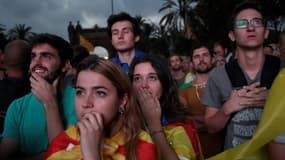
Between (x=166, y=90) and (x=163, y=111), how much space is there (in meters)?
0.15

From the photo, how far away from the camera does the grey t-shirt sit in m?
2.67

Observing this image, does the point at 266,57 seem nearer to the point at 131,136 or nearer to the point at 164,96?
the point at 164,96

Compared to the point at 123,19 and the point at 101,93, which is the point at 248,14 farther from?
the point at 123,19

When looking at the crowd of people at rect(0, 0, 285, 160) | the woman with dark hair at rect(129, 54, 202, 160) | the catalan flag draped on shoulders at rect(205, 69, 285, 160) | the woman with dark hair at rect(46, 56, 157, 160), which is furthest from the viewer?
the woman with dark hair at rect(129, 54, 202, 160)

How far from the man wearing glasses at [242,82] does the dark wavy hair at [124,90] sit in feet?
3.04

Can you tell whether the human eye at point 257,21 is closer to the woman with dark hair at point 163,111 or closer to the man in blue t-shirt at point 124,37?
the woman with dark hair at point 163,111

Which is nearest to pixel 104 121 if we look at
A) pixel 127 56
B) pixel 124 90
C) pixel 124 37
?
pixel 124 90

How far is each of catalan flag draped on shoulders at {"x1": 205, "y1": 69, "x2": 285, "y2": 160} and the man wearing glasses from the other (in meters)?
1.56

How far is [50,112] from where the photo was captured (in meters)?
2.42

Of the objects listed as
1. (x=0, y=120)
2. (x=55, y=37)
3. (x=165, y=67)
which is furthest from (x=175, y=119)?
(x=0, y=120)

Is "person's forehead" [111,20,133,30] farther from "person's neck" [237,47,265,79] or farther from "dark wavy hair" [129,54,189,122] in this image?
"person's neck" [237,47,265,79]

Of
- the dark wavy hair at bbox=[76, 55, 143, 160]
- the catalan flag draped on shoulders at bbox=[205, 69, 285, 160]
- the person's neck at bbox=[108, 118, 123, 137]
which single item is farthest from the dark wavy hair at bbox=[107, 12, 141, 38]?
the catalan flag draped on shoulders at bbox=[205, 69, 285, 160]

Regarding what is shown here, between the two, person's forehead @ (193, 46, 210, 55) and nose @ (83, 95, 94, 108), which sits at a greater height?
nose @ (83, 95, 94, 108)

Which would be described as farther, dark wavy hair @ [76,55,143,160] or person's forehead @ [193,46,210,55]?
person's forehead @ [193,46,210,55]
